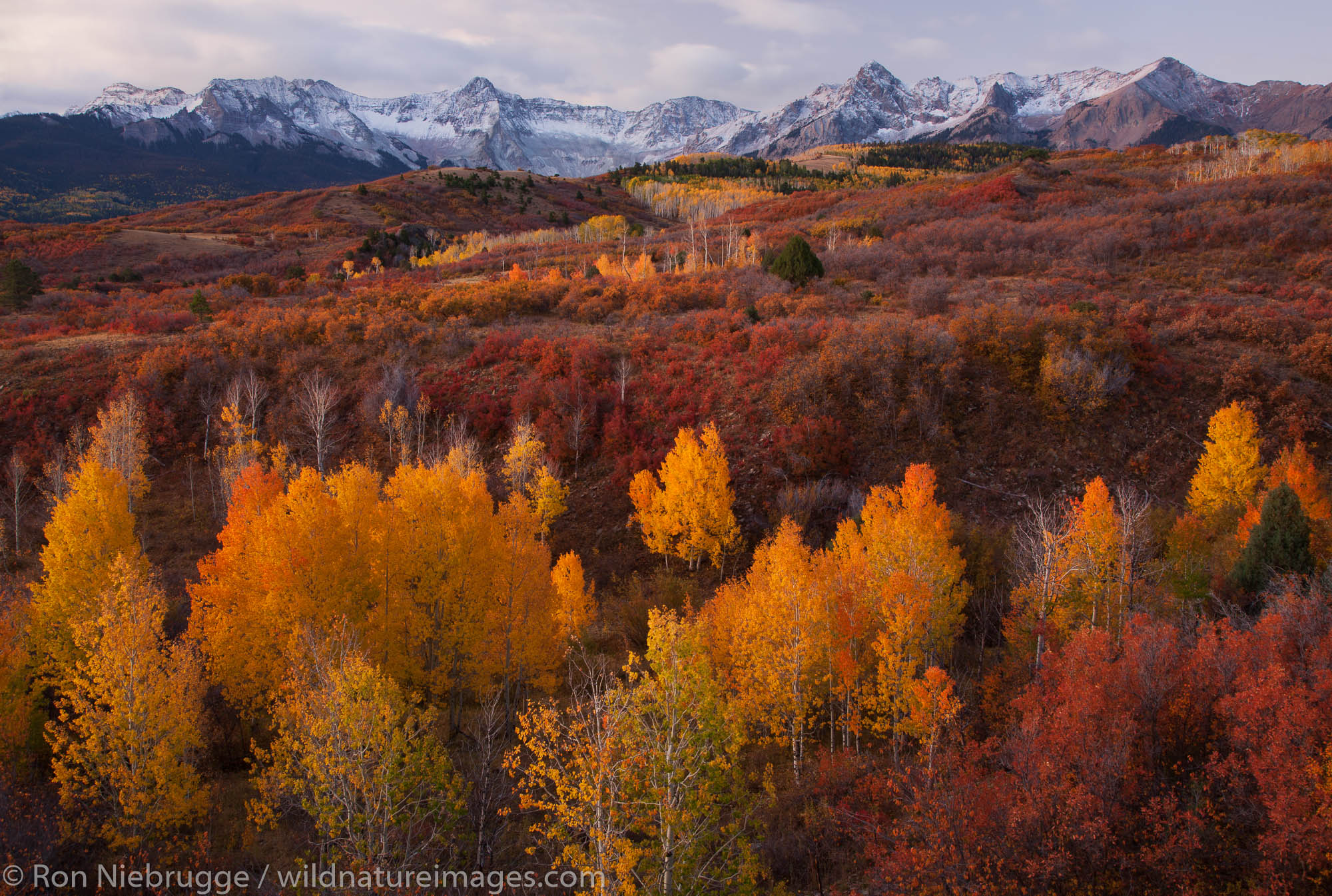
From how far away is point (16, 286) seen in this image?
6222 cm

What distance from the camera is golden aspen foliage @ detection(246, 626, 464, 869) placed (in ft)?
45.7

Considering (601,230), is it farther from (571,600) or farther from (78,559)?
(78,559)

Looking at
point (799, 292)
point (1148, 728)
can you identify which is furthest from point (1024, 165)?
point (1148, 728)

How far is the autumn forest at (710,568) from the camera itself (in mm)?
13664

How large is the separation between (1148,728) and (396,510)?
76.6ft

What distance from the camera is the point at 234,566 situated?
22000 millimetres

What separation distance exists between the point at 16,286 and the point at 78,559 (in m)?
61.5

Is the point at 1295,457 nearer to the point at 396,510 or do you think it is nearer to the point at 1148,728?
the point at 1148,728

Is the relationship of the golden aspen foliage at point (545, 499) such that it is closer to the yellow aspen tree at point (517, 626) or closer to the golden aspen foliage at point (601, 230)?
the yellow aspen tree at point (517, 626)

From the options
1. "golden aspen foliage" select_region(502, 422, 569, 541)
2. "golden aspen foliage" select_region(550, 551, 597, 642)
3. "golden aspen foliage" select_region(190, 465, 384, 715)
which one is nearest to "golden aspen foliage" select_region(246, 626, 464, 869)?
"golden aspen foliage" select_region(190, 465, 384, 715)

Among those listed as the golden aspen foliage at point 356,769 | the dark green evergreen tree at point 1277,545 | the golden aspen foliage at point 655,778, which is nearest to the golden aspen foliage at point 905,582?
the golden aspen foliage at point 655,778

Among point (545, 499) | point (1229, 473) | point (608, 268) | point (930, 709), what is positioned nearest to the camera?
point (930, 709)

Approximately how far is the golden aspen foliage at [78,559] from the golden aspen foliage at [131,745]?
206 inches

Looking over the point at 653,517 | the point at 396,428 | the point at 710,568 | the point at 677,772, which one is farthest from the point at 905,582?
the point at 396,428
